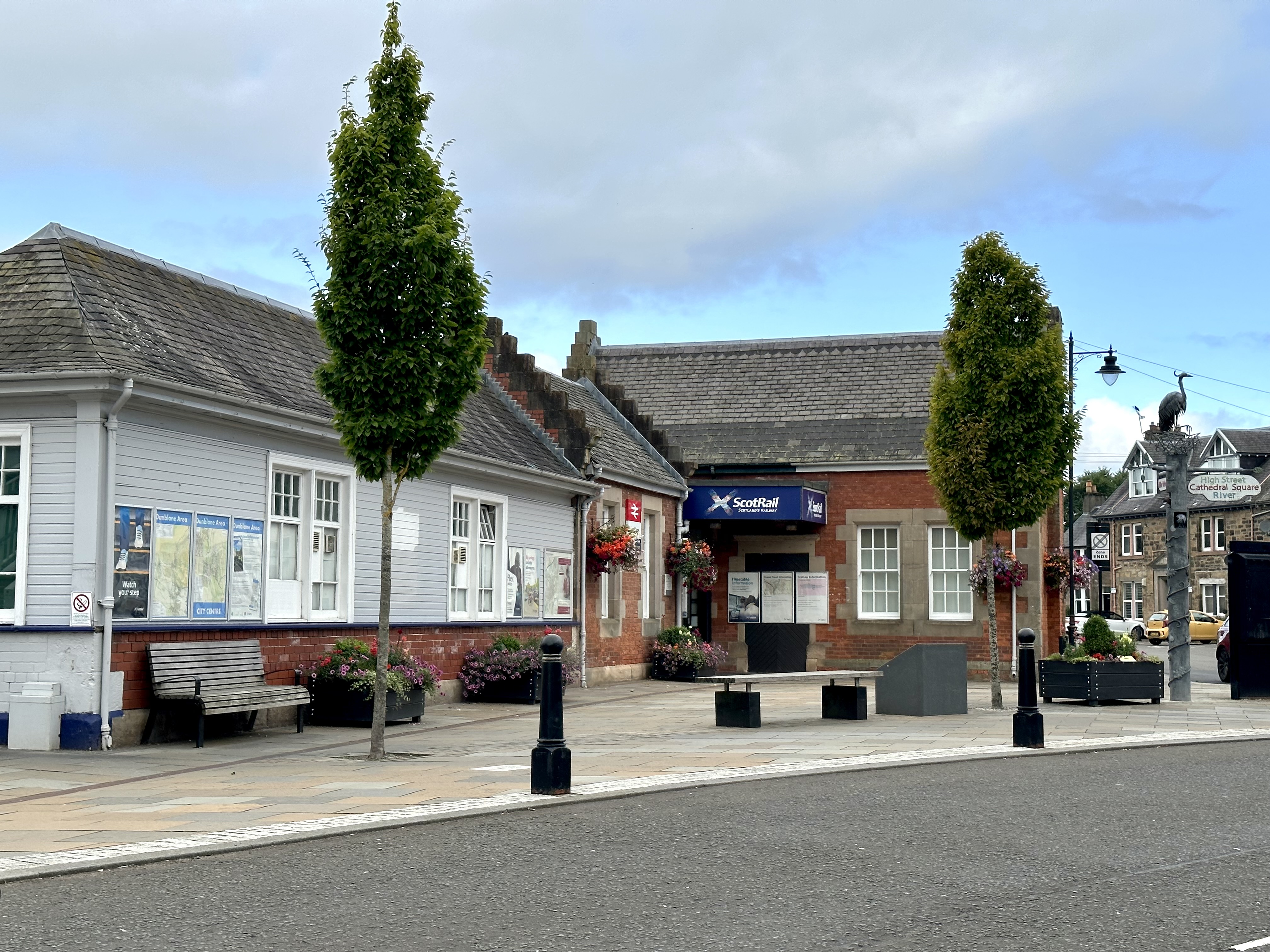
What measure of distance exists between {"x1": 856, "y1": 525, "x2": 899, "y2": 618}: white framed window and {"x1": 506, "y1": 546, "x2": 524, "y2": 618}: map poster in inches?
374

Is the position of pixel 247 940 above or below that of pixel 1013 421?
below

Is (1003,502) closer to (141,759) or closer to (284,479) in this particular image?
(284,479)

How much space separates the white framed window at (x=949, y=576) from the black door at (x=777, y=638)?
262 centimetres

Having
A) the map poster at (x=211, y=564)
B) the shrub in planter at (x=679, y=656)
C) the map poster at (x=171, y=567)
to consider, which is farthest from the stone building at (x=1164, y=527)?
the map poster at (x=171, y=567)

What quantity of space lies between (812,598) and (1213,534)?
4718cm

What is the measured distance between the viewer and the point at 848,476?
98.3ft

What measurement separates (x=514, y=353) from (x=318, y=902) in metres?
19.6

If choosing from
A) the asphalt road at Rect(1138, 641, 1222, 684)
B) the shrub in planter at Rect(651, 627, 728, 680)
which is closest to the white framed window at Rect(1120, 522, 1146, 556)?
the asphalt road at Rect(1138, 641, 1222, 684)

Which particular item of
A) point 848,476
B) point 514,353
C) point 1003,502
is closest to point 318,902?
point 1003,502

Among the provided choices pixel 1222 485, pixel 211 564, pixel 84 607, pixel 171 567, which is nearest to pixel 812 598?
pixel 1222 485

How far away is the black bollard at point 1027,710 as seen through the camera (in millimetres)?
14078

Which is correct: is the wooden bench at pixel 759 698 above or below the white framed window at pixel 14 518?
below

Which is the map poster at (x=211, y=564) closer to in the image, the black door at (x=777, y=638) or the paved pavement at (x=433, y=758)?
the paved pavement at (x=433, y=758)

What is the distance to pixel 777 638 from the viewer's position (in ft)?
99.8
